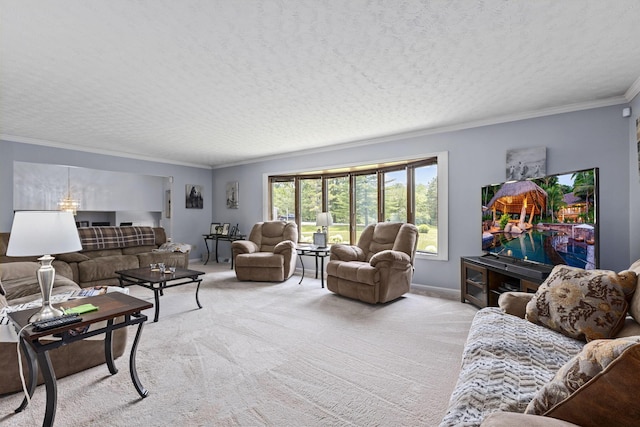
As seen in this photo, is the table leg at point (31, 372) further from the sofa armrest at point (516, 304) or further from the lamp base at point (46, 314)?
the sofa armrest at point (516, 304)

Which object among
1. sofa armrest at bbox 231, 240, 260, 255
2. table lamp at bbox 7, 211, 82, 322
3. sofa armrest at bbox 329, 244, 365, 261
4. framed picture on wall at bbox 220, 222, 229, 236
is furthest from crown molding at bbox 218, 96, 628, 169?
table lamp at bbox 7, 211, 82, 322

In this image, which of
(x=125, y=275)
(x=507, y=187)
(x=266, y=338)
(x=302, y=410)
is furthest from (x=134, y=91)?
(x=507, y=187)

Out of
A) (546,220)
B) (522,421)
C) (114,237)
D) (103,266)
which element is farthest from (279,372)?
(114,237)

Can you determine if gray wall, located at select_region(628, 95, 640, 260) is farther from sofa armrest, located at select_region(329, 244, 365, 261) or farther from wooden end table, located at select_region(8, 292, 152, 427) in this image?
wooden end table, located at select_region(8, 292, 152, 427)

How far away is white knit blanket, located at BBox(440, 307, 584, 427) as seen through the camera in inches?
44.3

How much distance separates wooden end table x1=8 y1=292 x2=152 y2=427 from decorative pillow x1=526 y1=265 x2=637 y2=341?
250 centimetres

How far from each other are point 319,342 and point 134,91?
9.96 ft

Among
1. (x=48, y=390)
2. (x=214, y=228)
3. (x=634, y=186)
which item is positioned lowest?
(x=48, y=390)

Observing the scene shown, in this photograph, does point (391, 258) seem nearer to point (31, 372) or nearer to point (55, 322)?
point (55, 322)

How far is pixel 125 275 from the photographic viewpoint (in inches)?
148

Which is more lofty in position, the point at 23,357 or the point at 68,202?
the point at 68,202

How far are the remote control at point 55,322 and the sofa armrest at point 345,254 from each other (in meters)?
3.22

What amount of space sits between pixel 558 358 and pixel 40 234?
2722 millimetres

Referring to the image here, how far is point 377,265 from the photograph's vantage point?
3826mm
